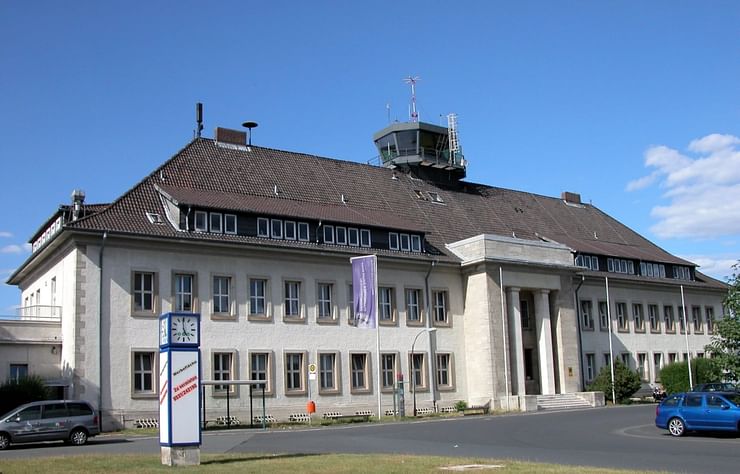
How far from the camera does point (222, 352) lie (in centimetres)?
3850

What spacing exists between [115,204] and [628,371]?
30568 millimetres

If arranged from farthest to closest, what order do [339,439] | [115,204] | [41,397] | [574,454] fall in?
1. [115,204]
2. [41,397]
3. [339,439]
4. [574,454]

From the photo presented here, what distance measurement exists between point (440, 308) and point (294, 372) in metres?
9.93

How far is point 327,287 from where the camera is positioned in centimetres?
4300

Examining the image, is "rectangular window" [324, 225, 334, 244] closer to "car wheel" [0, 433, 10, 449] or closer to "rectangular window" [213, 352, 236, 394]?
"rectangular window" [213, 352, 236, 394]

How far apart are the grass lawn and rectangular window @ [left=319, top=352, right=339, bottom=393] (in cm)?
2026

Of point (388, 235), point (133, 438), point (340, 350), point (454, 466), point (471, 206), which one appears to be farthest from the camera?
point (471, 206)

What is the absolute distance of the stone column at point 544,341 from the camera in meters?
48.8

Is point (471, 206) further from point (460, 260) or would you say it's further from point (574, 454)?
point (574, 454)

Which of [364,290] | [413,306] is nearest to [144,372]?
[364,290]

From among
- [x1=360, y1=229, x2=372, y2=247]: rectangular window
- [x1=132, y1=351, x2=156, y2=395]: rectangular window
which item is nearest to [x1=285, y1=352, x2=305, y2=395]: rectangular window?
[x1=132, y1=351, x2=156, y2=395]: rectangular window

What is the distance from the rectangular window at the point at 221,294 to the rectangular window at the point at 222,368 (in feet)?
6.37

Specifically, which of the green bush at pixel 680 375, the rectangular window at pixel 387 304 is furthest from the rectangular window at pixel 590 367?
the rectangular window at pixel 387 304

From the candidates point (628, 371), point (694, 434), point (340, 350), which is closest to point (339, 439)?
point (694, 434)
